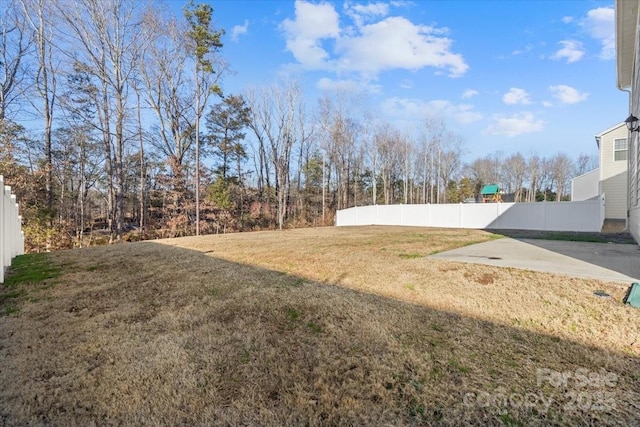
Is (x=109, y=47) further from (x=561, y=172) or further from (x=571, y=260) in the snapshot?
(x=561, y=172)

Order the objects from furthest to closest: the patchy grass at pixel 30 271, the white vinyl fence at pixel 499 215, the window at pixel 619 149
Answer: the window at pixel 619 149, the white vinyl fence at pixel 499 215, the patchy grass at pixel 30 271

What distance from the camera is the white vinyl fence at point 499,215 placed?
424 inches

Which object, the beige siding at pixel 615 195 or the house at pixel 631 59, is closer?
the house at pixel 631 59

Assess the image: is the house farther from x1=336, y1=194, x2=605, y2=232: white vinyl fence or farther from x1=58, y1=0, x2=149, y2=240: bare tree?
x1=58, y1=0, x2=149, y2=240: bare tree

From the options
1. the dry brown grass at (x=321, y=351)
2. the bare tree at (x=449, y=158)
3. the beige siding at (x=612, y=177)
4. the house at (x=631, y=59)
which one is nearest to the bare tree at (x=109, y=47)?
the dry brown grass at (x=321, y=351)

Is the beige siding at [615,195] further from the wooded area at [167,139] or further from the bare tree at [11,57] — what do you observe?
the bare tree at [11,57]

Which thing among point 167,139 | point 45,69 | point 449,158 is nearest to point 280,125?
point 167,139

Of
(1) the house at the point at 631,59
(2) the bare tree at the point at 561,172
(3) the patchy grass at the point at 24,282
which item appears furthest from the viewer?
(2) the bare tree at the point at 561,172

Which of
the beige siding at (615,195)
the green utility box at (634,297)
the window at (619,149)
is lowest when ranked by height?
the green utility box at (634,297)

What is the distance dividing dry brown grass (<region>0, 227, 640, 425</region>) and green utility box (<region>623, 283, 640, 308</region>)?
10cm

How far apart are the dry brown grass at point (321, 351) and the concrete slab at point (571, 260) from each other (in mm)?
358

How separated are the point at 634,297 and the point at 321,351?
3.02 m

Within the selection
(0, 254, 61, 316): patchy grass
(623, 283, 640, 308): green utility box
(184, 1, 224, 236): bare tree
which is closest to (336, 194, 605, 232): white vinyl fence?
(623, 283, 640, 308): green utility box

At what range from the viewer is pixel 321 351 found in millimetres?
2207
